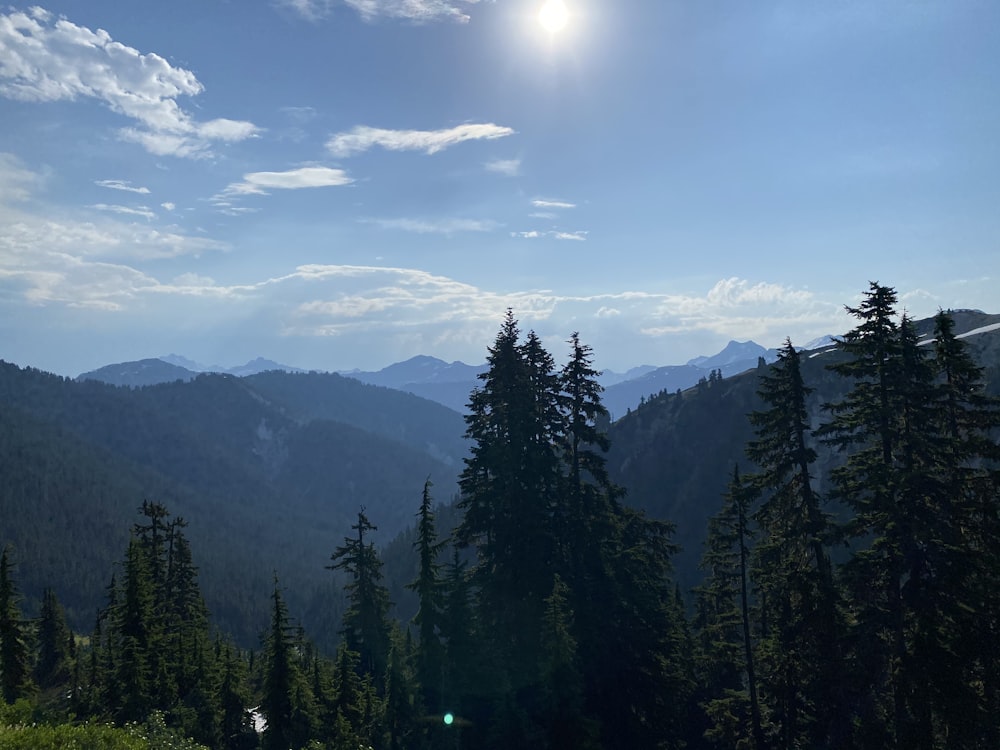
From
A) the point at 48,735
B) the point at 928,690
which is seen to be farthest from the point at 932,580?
the point at 48,735

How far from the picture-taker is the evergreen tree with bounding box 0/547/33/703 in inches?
1758

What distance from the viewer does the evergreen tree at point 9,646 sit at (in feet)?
147

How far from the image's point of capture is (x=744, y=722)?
1341 inches

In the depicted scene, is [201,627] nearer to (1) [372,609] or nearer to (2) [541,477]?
(1) [372,609]

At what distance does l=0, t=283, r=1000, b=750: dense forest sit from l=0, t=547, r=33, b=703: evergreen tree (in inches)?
7.9

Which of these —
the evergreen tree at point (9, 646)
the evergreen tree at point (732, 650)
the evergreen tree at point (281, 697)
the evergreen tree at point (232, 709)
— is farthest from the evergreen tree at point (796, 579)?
the evergreen tree at point (9, 646)

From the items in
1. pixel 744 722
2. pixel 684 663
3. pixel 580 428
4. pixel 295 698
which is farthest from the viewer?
pixel 684 663

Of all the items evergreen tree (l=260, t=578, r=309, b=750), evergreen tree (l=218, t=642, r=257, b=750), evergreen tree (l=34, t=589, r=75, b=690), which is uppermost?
evergreen tree (l=260, t=578, r=309, b=750)

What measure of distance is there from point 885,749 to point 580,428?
71.4 ft

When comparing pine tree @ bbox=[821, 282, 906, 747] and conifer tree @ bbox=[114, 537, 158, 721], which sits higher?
pine tree @ bbox=[821, 282, 906, 747]

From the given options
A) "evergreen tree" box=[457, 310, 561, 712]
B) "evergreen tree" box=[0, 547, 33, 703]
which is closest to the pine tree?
"evergreen tree" box=[457, 310, 561, 712]

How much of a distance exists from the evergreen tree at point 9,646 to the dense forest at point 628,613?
200 millimetres

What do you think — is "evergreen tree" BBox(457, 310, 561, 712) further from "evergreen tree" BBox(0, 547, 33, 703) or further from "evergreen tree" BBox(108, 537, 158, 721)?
"evergreen tree" BBox(0, 547, 33, 703)

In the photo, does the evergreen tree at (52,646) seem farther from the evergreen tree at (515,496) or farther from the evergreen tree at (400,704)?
the evergreen tree at (515,496)
